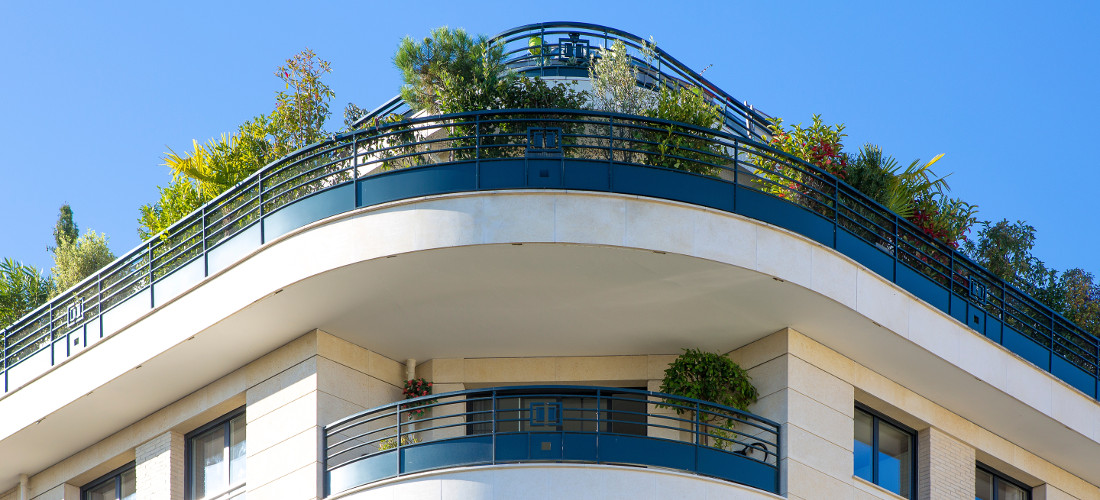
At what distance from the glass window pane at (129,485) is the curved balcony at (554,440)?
5063 millimetres

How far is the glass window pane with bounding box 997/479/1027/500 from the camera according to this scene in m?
25.1

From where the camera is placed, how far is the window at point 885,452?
2262 cm

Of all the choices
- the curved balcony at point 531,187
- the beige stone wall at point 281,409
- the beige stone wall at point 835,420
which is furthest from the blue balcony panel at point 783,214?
the beige stone wall at point 281,409

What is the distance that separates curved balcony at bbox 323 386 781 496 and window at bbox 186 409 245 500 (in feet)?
7.14

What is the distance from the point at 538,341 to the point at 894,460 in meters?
5.86

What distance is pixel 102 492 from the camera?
2542 cm

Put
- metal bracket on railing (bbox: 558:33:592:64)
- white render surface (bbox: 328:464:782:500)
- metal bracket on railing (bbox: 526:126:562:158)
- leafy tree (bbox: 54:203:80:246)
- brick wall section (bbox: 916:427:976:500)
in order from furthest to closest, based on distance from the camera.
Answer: leafy tree (bbox: 54:203:80:246)
metal bracket on railing (bbox: 558:33:592:64)
brick wall section (bbox: 916:427:976:500)
metal bracket on railing (bbox: 526:126:562:158)
white render surface (bbox: 328:464:782:500)

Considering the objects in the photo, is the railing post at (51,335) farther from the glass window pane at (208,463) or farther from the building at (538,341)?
the glass window pane at (208,463)

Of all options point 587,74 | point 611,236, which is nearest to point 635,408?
point 611,236

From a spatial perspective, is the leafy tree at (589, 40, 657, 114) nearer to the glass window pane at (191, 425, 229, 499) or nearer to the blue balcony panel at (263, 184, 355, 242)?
the blue balcony panel at (263, 184, 355, 242)

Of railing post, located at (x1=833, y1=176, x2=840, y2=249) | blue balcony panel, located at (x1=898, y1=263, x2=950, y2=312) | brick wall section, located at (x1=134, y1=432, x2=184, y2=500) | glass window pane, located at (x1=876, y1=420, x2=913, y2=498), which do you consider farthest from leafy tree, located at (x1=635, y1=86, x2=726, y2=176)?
brick wall section, located at (x1=134, y1=432, x2=184, y2=500)

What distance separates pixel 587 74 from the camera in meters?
26.1

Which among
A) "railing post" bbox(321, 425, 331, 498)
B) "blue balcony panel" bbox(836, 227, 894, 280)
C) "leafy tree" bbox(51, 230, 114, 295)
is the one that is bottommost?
"railing post" bbox(321, 425, 331, 498)

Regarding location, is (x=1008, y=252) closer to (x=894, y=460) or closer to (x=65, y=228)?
(x=894, y=460)
